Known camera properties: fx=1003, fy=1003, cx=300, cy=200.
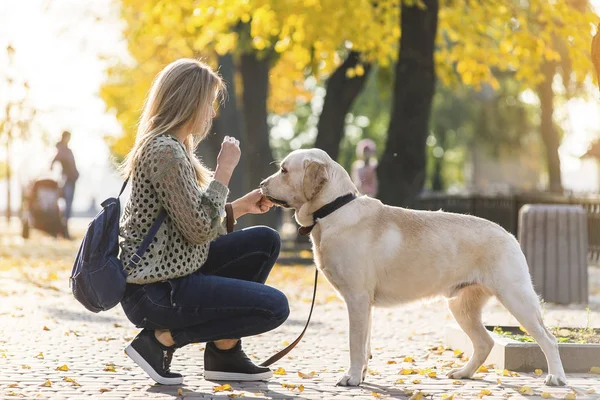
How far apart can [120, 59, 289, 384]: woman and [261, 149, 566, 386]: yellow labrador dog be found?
45 cm

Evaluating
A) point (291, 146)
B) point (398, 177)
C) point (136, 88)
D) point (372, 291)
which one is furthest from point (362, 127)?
point (372, 291)

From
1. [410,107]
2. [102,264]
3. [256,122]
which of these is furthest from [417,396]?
[256,122]

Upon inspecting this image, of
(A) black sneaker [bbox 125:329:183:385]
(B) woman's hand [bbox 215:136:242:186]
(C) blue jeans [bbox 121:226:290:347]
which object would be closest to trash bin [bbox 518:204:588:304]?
(C) blue jeans [bbox 121:226:290:347]

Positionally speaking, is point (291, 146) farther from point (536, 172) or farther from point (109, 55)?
point (109, 55)

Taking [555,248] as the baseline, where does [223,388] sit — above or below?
below

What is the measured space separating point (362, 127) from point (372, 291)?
4968 cm

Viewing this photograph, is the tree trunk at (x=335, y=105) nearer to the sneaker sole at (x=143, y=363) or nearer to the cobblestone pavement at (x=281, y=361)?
the cobblestone pavement at (x=281, y=361)

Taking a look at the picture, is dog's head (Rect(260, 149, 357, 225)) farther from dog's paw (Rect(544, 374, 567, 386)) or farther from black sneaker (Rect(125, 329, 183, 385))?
dog's paw (Rect(544, 374, 567, 386))

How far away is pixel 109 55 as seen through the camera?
2908cm

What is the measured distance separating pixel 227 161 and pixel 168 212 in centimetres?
49

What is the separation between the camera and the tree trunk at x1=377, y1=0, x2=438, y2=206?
1557 cm

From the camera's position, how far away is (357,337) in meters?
6.14

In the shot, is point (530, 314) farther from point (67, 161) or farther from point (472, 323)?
point (67, 161)

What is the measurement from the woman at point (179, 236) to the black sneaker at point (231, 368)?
18 cm
